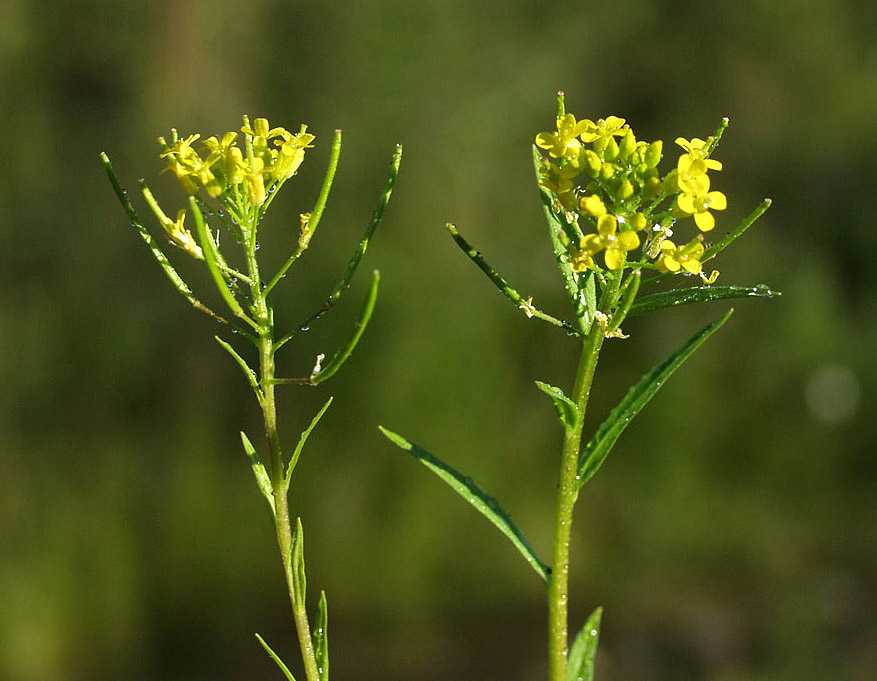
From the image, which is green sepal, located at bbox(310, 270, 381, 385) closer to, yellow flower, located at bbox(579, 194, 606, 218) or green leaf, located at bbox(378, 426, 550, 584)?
green leaf, located at bbox(378, 426, 550, 584)

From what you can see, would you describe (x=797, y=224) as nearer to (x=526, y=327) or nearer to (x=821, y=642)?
(x=526, y=327)

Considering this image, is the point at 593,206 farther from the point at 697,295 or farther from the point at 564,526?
the point at 564,526

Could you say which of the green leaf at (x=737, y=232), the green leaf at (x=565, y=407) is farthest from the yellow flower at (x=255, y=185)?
the green leaf at (x=737, y=232)

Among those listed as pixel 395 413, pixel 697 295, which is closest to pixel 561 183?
pixel 697 295

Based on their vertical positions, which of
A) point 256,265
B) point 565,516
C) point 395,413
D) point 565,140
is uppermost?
point 565,140

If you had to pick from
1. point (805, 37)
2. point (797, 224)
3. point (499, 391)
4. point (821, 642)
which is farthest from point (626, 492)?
point (805, 37)

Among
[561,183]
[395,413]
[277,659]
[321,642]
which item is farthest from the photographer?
[395,413]

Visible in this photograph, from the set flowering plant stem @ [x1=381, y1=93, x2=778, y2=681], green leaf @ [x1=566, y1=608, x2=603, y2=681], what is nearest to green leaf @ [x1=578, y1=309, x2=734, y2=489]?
flowering plant stem @ [x1=381, y1=93, x2=778, y2=681]
